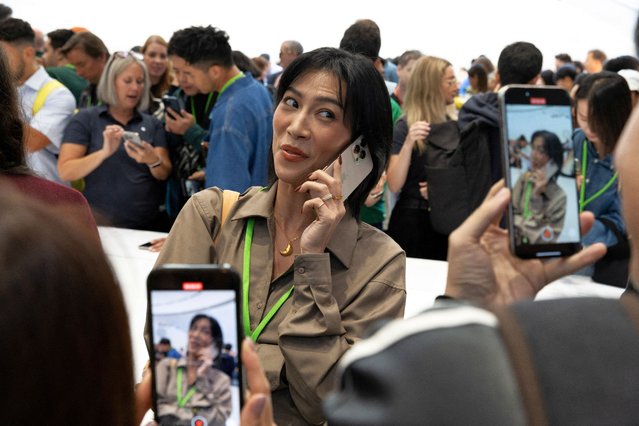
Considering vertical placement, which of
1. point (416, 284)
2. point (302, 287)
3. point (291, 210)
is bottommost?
point (416, 284)

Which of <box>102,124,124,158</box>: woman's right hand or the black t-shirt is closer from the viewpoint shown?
<box>102,124,124,158</box>: woman's right hand

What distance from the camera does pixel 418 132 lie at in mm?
3811

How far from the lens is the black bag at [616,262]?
9.90 feet

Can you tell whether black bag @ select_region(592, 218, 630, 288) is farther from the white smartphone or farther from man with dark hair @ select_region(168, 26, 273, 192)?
the white smartphone

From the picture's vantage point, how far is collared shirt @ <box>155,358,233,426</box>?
1000 mm

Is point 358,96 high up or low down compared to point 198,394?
up

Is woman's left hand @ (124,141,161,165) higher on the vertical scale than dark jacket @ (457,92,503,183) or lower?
lower

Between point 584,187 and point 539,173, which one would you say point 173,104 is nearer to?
point 584,187

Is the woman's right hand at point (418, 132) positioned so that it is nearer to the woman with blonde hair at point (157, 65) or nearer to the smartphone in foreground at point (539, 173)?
the woman with blonde hair at point (157, 65)

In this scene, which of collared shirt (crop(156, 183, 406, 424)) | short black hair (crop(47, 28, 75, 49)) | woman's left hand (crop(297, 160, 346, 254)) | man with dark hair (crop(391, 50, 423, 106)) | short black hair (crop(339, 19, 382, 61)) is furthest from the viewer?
short black hair (crop(47, 28, 75, 49))

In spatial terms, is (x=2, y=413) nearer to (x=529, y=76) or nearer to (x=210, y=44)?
(x=210, y=44)

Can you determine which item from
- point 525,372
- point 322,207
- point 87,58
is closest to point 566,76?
point 87,58

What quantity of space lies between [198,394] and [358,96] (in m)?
1.09

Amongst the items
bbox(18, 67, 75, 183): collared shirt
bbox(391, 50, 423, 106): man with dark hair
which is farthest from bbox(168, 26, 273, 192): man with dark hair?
bbox(391, 50, 423, 106): man with dark hair
